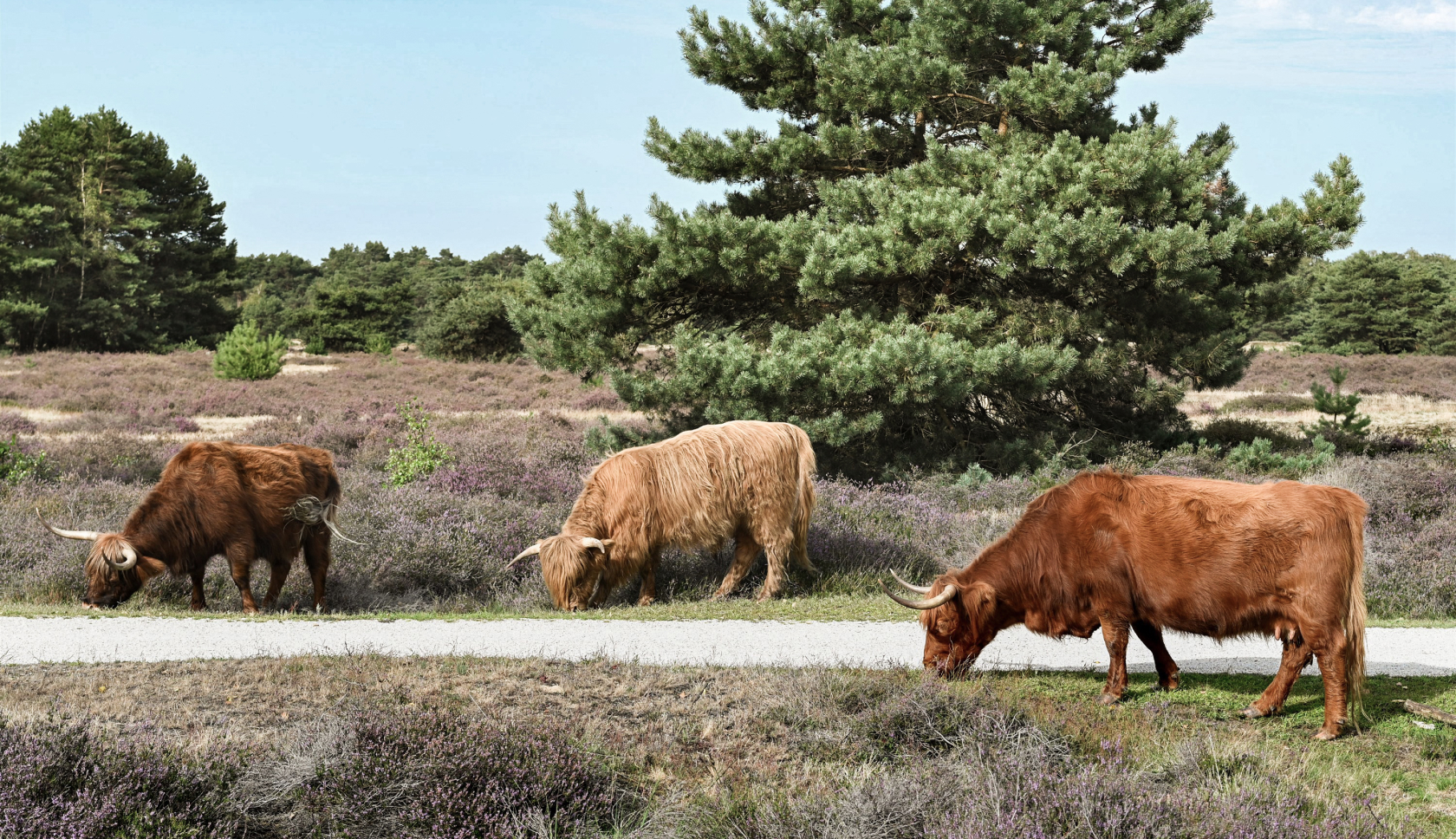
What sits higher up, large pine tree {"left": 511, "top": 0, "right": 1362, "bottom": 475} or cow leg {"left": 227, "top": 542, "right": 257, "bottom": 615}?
large pine tree {"left": 511, "top": 0, "right": 1362, "bottom": 475}

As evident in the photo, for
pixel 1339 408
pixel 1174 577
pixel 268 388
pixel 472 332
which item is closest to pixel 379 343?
pixel 472 332

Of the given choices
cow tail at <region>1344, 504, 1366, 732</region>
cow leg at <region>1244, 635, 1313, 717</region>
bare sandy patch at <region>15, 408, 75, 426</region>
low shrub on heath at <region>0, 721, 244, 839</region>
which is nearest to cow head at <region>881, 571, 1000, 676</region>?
cow leg at <region>1244, 635, 1313, 717</region>

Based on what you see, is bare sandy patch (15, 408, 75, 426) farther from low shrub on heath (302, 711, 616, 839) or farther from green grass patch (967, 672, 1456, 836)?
green grass patch (967, 672, 1456, 836)

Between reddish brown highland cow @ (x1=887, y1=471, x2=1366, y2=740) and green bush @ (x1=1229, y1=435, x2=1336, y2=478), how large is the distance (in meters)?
11.3

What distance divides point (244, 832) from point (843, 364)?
11629 millimetres

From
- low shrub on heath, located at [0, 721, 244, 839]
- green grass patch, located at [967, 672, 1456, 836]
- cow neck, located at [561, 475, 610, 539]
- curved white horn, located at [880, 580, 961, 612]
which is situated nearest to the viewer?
low shrub on heath, located at [0, 721, 244, 839]

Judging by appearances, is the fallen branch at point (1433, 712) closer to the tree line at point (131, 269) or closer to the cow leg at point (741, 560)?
the cow leg at point (741, 560)

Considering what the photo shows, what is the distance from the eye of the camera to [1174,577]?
19.5ft

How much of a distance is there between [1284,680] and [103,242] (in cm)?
5956

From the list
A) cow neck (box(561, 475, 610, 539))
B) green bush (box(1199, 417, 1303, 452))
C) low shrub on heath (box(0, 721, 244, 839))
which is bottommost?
low shrub on heath (box(0, 721, 244, 839))

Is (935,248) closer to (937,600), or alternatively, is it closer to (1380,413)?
(937,600)

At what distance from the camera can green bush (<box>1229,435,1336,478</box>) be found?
53.3ft

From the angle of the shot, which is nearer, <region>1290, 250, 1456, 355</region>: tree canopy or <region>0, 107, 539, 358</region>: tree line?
<region>0, 107, 539, 358</region>: tree line

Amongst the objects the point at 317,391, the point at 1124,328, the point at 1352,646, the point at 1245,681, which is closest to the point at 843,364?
the point at 1124,328
